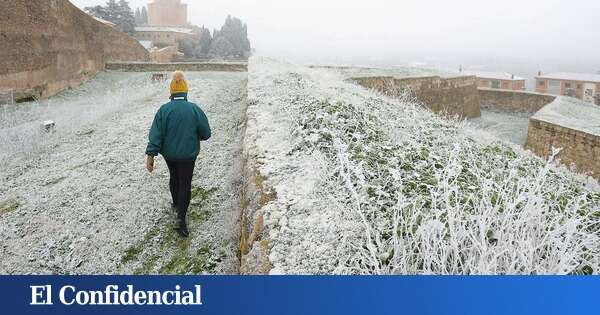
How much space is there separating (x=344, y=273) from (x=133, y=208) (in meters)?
2.92

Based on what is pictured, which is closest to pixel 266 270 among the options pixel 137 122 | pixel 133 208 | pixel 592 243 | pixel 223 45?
pixel 592 243

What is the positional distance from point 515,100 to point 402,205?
79.3ft

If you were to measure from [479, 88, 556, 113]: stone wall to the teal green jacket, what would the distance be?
915 inches

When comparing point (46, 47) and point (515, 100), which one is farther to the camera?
point (515, 100)

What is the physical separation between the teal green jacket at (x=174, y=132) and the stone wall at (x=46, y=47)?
10141mm

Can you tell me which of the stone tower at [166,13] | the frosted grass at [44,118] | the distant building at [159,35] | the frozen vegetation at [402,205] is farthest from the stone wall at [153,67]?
the stone tower at [166,13]

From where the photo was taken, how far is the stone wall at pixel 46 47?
11.5 meters

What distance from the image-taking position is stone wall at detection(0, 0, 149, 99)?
11.5 metres

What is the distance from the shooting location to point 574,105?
19.3 meters

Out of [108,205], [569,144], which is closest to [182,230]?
[108,205]

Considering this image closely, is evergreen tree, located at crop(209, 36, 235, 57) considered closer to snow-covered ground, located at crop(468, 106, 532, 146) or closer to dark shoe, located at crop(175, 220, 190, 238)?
snow-covered ground, located at crop(468, 106, 532, 146)

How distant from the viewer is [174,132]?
3695mm

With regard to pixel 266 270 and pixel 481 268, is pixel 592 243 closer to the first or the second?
pixel 481 268

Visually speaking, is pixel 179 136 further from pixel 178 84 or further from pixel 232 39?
pixel 232 39
